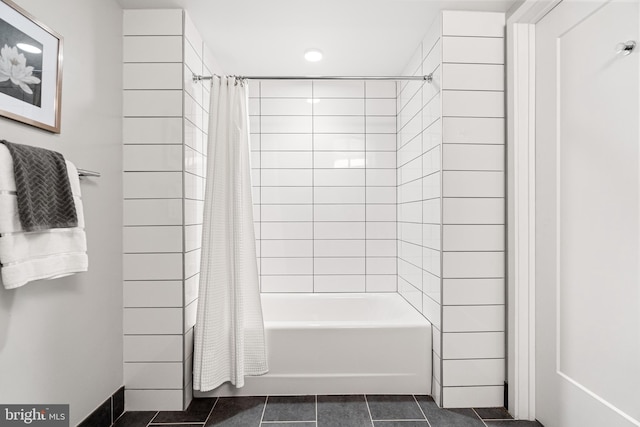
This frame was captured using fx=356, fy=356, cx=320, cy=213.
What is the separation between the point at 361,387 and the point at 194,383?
2.94 feet

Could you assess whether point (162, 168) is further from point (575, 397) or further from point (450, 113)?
point (575, 397)

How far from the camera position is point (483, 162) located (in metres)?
1.85

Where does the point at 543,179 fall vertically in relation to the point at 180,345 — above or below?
above

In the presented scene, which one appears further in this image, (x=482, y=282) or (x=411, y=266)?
(x=411, y=266)

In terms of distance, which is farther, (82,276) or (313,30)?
(313,30)

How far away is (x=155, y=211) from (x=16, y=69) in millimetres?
818

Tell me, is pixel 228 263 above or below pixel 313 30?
below

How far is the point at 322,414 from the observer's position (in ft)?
5.93

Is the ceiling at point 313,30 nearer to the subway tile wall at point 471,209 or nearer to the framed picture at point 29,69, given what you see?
the subway tile wall at point 471,209

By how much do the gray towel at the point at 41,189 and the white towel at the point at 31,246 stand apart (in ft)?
0.08

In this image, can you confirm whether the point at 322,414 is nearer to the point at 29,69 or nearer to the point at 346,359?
the point at 346,359

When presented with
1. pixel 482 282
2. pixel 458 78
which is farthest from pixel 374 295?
pixel 458 78

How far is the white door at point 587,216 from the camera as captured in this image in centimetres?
128

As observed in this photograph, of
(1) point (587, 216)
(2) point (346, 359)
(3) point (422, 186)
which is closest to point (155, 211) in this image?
(2) point (346, 359)
